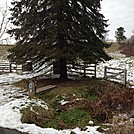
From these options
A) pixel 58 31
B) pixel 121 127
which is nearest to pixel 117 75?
pixel 58 31

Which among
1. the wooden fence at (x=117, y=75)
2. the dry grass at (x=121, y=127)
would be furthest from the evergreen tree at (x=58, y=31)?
the dry grass at (x=121, y=127)

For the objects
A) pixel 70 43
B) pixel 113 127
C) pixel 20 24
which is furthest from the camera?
pixel 20 24

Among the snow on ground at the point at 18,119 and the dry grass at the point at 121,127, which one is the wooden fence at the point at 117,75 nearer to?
the snow on ground at the point at 18,119

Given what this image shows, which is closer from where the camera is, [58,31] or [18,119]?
[18,119]

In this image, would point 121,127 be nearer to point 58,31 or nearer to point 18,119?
point 18,119

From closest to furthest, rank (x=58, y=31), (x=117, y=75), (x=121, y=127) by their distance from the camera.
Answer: (x=121, y=127) → (x=58, y=31) → (x=117, y=75)

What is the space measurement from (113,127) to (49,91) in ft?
19.5

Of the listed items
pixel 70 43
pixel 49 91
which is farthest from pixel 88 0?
pixel 49 91

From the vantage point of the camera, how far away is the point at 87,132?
27.5 ft

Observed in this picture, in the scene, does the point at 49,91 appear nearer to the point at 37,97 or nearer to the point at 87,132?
the point at 37,97

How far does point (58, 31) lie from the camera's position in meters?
14.8

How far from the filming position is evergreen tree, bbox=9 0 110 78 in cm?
1482

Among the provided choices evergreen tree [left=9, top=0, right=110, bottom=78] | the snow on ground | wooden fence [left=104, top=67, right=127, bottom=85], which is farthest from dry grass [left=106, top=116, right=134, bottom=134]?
wooden fence [left=104, top=67, right=127, bottom=85]

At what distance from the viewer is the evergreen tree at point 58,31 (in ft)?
48.6
